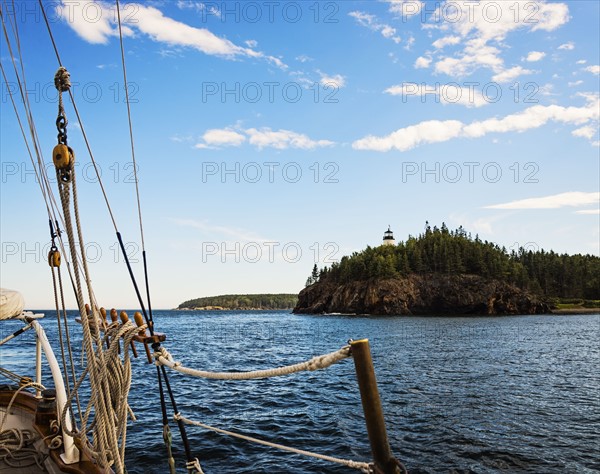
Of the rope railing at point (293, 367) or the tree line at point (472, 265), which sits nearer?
the rope railing at point (293, 367)

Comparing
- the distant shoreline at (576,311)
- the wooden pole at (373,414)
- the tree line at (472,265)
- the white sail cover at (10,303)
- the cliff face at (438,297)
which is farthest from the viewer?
the tree line at (472,265)

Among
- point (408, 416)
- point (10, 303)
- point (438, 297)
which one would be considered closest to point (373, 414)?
point (10, 303)

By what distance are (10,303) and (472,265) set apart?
471 feet

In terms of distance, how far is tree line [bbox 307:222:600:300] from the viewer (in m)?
136

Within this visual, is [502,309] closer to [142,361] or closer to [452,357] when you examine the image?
[452,357]

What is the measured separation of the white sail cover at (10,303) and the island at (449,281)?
12352 centimetres

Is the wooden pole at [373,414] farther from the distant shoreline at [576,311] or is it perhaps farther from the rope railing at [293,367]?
the distant shoreline at [576,311]

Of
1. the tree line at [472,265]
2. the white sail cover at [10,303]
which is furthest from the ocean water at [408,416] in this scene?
the tree line at [472,265]

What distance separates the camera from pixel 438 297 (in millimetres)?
126625

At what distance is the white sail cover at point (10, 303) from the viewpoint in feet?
19.4

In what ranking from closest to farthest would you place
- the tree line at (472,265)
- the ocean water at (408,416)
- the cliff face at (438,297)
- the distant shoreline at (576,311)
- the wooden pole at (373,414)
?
the wooden pole at (373,414), the ocean water at (408,416), the cliff face at (438,297), the distant shoreline at (576,311), the tree line at (472,265)

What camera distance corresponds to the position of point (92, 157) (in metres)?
5.15

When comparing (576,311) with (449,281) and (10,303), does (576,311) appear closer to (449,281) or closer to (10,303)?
(449,281)

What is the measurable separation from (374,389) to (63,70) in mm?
4584
